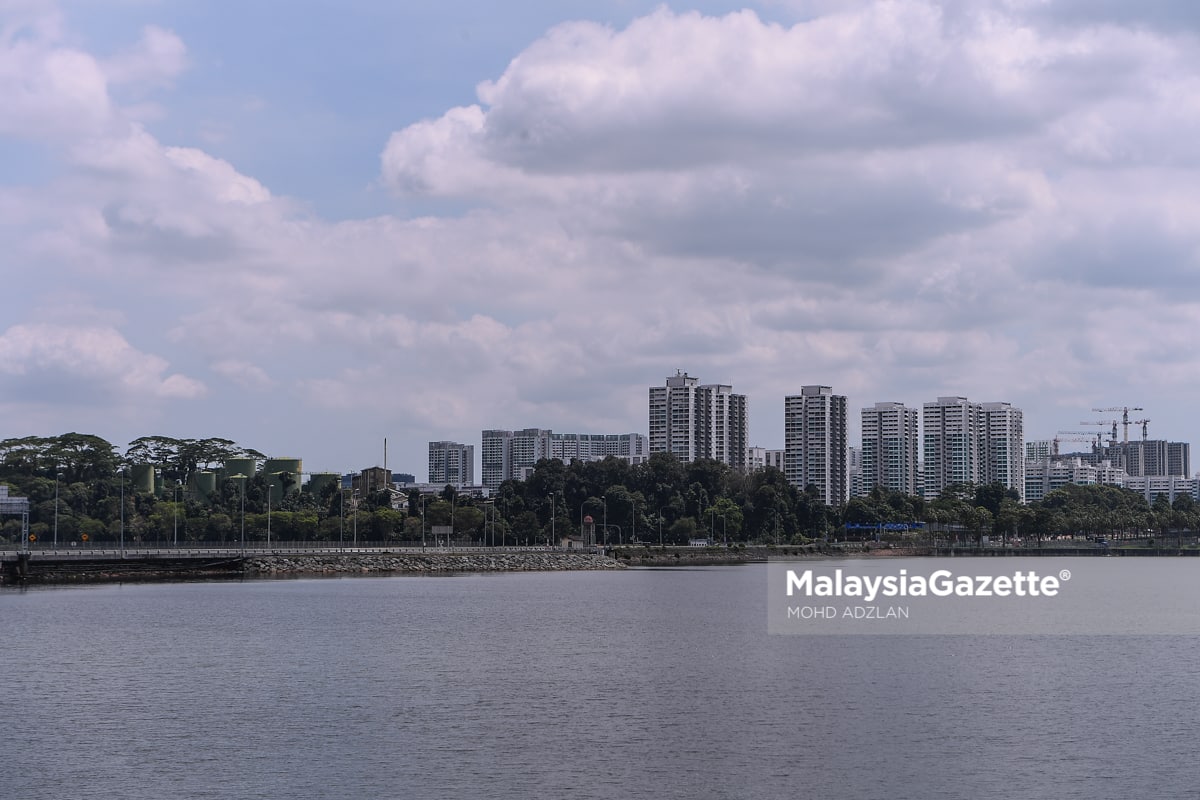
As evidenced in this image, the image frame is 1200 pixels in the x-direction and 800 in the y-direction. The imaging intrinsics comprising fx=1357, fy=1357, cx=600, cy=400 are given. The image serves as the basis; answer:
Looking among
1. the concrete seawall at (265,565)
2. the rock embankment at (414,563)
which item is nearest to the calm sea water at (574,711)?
the concrete seawall at (265,565)

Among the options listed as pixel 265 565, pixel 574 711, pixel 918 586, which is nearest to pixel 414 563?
pixel 265 565

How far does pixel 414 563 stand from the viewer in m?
174

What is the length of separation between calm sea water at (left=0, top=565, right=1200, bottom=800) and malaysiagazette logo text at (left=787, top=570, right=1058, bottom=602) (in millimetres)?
42088

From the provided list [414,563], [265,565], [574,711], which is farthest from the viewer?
[414,563]

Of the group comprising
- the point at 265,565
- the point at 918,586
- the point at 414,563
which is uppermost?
the point at 265,565

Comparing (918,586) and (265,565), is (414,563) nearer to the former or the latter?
(265,565)

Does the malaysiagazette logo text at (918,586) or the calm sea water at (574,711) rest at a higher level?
the calm sea water at (574,711)

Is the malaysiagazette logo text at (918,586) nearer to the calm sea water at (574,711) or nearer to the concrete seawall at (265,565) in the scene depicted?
the concrete seawall at (265,565)

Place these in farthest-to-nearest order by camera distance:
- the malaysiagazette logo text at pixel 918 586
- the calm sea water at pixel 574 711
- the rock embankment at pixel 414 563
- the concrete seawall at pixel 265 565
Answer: the rock embankment at pixel 414 563 → the concrete seawall at pixel 265 565 → the malaysiagazette logo text at pixel 918 586 → the calm sea water at pixel 574 711

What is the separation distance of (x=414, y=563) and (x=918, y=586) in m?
63.3

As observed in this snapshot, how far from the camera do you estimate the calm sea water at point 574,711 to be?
42.6 metres

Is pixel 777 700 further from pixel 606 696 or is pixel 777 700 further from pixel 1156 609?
pixel 1156 609

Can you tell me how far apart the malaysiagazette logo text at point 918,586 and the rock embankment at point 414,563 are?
36027 mm

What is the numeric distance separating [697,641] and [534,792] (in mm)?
44571
